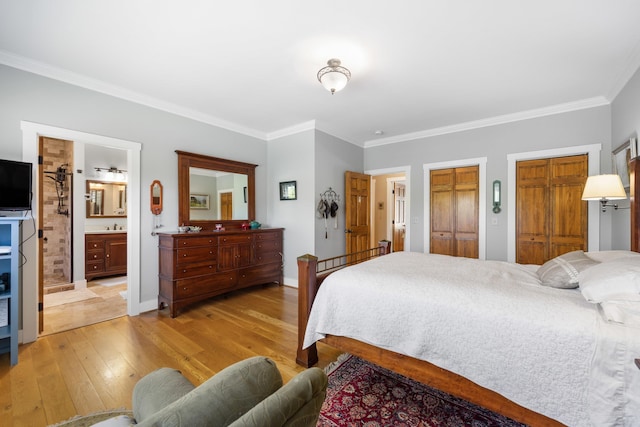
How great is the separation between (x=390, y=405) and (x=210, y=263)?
105 inches

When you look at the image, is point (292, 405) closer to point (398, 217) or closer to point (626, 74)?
point (626, 74)

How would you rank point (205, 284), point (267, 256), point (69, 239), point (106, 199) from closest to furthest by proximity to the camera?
point (205, 284), point (267, 256), point (69, 239), point (106, 199)

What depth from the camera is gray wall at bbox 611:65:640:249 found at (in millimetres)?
2525

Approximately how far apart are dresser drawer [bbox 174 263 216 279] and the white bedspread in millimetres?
1991

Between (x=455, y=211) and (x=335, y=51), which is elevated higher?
(x=335, y=51)

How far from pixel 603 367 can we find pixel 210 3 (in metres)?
2.92

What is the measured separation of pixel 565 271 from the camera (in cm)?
170

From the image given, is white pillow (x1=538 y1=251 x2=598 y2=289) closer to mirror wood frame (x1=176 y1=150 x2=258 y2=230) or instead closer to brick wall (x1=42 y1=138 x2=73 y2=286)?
mirror wood frame (x1=176 y1=150 x2=258 y2=230)

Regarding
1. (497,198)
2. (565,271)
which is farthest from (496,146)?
(565,271)

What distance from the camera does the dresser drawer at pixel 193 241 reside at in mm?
3230

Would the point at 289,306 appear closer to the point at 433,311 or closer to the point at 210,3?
the point at 433,311

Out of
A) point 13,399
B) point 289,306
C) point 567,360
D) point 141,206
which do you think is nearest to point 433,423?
point 567,360

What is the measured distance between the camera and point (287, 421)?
0.63 meters

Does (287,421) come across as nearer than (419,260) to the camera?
Yes
